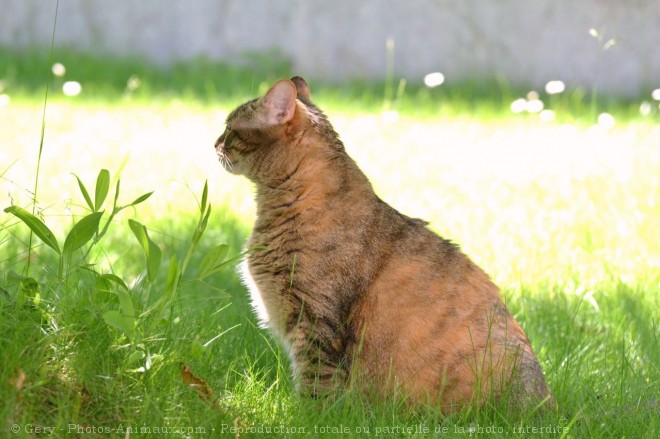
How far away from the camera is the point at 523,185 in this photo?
6.05 meters

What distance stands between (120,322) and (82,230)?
29cm

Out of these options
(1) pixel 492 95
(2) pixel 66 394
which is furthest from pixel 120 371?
(1) pixel 492 95

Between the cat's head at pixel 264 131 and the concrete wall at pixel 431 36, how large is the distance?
19.8 ft

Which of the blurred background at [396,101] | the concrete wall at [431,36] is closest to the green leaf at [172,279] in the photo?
the blurred background at [396,101]

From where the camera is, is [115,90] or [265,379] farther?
[115,90]

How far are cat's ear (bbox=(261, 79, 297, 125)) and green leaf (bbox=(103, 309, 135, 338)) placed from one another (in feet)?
3.21

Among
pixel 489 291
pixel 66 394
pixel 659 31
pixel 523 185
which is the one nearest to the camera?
pixel 66 394

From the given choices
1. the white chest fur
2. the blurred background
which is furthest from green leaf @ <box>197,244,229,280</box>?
the blurred background

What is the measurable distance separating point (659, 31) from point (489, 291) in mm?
7052

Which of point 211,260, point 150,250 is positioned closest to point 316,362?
point 211,260

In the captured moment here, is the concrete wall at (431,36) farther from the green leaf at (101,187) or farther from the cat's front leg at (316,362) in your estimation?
the green leaf at (101,187)

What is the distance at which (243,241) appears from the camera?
4.96 metres

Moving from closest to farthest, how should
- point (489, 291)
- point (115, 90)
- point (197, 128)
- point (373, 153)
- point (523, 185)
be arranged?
point (489, 291)
point (523, 185)
point (373, 153)
point (197, 128)
point (115, 90)

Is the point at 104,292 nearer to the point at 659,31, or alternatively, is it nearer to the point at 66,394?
the point at 66,394
